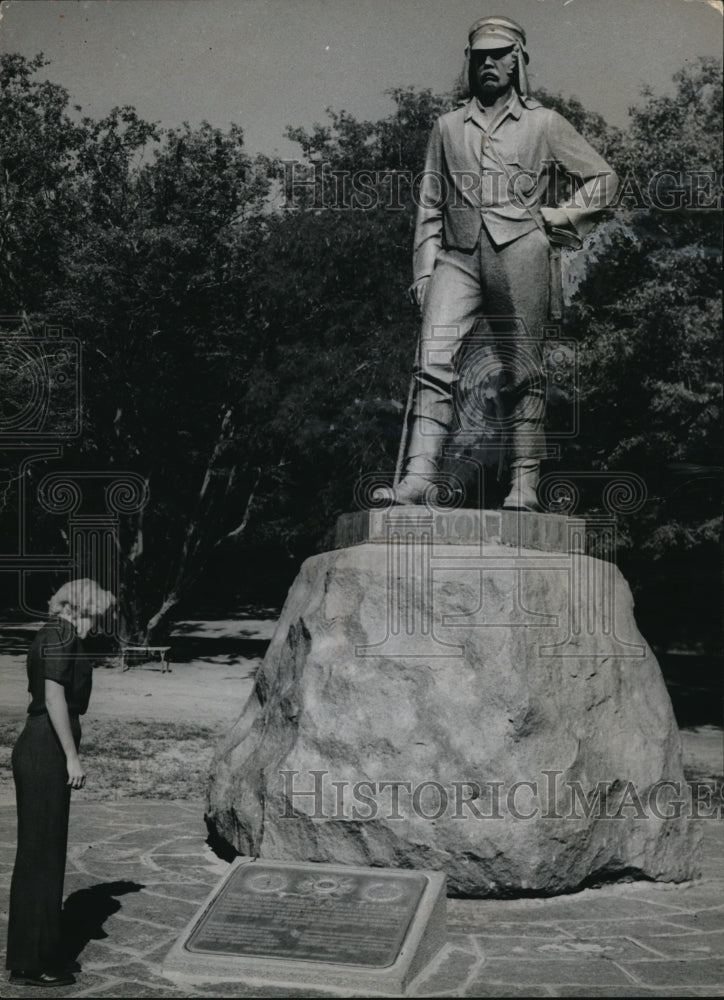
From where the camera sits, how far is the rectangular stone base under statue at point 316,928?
3.57m

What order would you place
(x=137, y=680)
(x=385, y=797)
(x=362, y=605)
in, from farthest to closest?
(x=137, y=680), (x=362, y=605), (x=385, y=797)

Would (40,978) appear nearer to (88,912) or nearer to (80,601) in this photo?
(88,912)

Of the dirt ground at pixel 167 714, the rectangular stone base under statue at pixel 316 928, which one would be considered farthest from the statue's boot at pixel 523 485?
the dirt ground at pixel 167 714

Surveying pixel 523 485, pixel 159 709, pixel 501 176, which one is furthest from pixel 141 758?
pixel 501 176

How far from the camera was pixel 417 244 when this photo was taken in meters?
5.67

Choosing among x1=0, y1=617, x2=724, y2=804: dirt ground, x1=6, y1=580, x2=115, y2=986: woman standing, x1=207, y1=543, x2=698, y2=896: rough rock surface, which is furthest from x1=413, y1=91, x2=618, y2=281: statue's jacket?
x1=0, y1=617, x2=724, y2=804: dirt ground

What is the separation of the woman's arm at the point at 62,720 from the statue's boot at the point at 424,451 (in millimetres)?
2048

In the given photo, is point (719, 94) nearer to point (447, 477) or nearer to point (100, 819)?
point (447, 477)

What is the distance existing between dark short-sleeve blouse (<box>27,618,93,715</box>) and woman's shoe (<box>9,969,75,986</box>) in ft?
2.71

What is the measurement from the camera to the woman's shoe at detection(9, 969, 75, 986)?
3570 millimetres

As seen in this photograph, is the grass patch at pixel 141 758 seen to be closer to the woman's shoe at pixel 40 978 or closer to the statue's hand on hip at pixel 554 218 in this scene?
the woman's shoe at pixel 40 978

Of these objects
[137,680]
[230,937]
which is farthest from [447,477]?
[137,680]

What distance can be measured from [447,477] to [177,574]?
650cm

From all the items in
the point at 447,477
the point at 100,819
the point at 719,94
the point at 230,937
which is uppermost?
the point at 719,94
